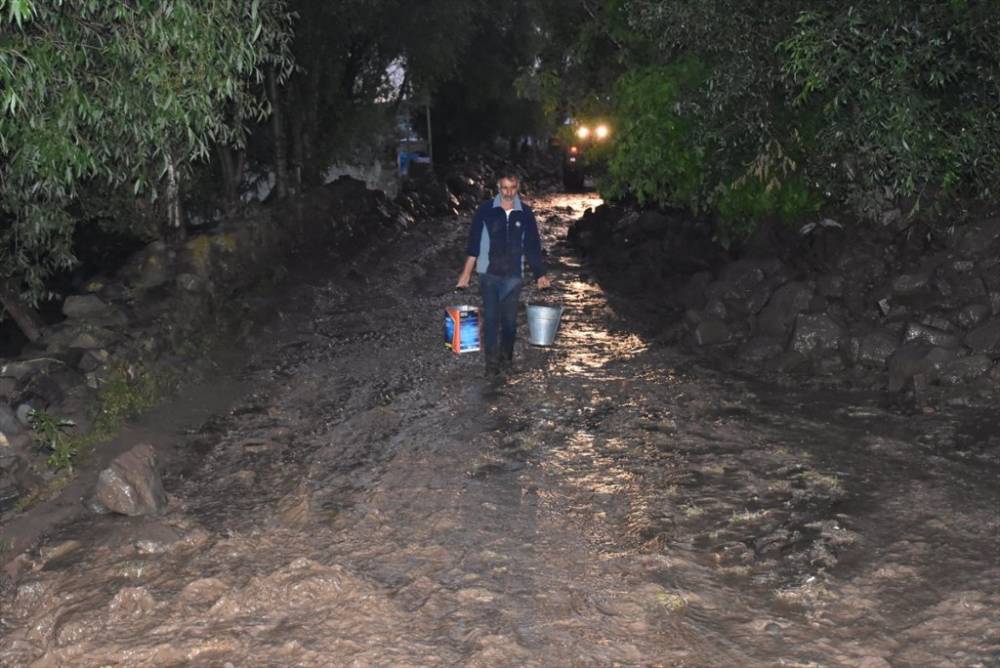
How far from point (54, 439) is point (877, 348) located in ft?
24.1

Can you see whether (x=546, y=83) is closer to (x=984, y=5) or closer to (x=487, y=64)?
(x=984, y=5)

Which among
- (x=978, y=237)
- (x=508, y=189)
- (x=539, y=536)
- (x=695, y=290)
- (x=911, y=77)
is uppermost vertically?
(x=911, y=77)

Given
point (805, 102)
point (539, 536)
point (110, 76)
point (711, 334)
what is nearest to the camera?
point (539, 536)

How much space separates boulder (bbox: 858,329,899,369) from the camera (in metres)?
9.62

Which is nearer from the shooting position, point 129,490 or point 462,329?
point 129,490

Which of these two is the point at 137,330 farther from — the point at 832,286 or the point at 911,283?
the point at 911,283

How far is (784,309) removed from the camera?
11008mm

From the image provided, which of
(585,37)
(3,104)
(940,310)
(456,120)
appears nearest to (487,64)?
(456,120)

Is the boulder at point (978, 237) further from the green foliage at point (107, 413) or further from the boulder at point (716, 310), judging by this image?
the green foliage at point (107, 413)

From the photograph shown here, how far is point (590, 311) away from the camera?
1373cm

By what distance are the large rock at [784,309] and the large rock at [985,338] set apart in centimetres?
199

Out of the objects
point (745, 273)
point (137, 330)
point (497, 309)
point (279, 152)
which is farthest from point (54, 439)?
point (279, 152)

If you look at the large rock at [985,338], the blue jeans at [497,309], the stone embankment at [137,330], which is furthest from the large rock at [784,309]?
the stone embankment at [137,330]

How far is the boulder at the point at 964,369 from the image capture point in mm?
8664
